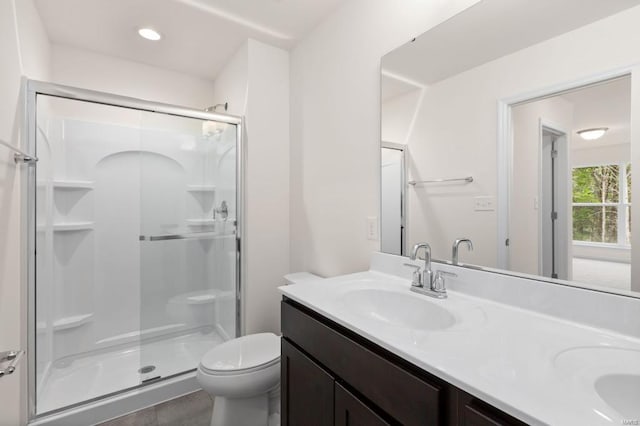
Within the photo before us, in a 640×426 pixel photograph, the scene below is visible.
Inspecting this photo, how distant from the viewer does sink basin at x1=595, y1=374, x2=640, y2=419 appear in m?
0.57

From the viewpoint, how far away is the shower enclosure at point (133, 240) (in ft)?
6.69

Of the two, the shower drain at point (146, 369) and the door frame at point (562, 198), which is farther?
Answer: the shower drain at point (146, 369)

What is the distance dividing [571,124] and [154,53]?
2.71 m

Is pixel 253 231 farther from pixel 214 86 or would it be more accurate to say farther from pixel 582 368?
pixel 582 368

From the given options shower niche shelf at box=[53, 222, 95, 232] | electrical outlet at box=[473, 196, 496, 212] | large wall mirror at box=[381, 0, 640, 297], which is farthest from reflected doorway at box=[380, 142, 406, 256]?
shower niche shelf at box=[53, 222, 95, 232]

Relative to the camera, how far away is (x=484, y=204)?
3.71 feet

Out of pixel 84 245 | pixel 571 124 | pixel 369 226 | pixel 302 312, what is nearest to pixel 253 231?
pixel 369 226

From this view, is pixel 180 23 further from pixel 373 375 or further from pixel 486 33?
pixel 373 375

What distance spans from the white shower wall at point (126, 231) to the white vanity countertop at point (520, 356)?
5.02ft

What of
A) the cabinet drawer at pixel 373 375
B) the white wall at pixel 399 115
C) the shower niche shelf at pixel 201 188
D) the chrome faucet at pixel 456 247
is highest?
the white wall at pixel 399 115

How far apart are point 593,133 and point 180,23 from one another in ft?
7.33

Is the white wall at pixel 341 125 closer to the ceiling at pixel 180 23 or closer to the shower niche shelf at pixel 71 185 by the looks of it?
the ceiling at pixel 180 23

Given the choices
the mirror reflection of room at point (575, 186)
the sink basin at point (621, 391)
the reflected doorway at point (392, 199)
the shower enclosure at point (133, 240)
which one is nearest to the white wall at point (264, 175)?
the shower enclosure at point (133, 240)

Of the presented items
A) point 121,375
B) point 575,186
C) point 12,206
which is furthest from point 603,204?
point 121,375
